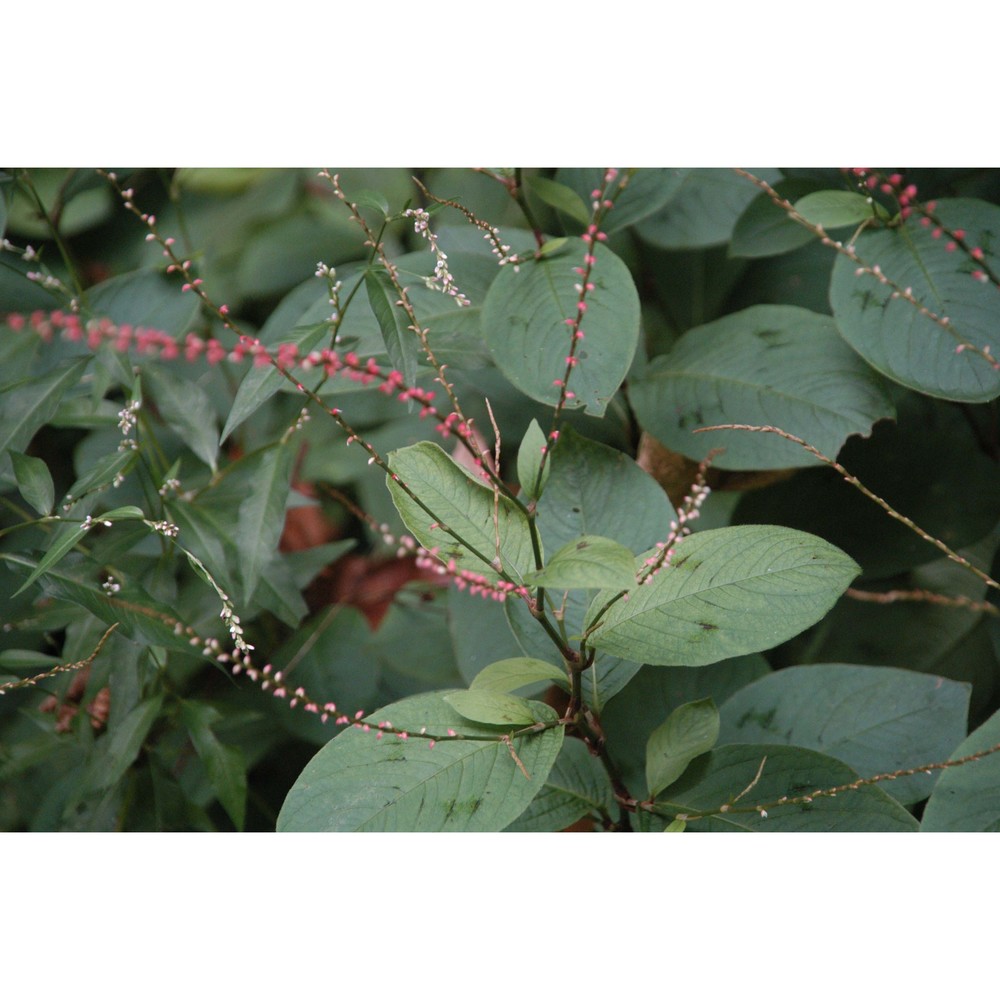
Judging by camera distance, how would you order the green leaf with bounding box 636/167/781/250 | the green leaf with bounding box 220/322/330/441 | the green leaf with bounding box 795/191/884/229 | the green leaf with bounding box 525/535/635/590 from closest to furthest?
the green leaf with bounding box 525/535/635/590 < the green leaf with bounding box 220/322/330/441 < the green leaf with bounding box 795/191/884/229 < the green leaf with bounding box 636/167/781/250

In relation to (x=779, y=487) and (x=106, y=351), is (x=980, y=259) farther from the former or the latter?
(x=106, y=351)

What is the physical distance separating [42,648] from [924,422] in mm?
738

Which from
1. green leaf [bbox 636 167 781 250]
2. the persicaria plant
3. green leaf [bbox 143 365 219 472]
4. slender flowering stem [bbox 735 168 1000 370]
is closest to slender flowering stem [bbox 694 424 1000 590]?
the persicaria plant

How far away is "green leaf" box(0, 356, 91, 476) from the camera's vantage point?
2.20ft

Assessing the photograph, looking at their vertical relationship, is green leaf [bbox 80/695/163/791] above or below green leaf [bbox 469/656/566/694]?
below

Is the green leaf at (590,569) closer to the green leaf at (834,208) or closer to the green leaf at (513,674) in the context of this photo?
the green leaf at (513,674)

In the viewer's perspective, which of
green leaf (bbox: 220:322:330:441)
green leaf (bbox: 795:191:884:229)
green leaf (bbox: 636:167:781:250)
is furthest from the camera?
green leaf (bbox: 636:167:781:250)

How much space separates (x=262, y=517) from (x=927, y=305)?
0.52m

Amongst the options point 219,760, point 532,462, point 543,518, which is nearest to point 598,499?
point 543,518

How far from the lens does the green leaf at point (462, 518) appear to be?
56 cm

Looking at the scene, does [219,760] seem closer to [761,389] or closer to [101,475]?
[101,475]

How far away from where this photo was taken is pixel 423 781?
570 mm

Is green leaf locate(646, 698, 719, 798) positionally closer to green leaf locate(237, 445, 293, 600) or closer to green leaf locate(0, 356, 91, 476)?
green leaf locate(237, 445, 293, 600)

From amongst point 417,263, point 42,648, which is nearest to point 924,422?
point 417,263
